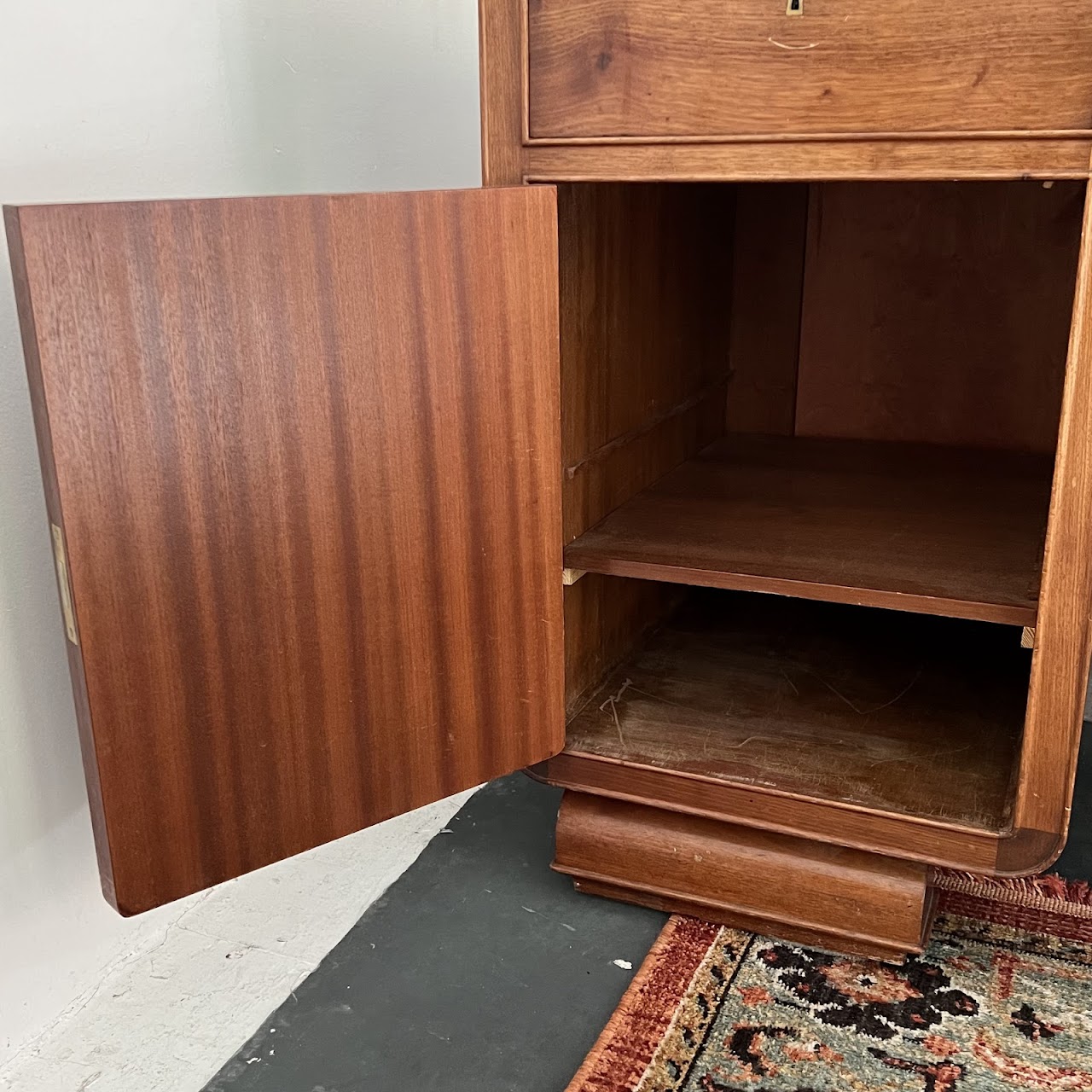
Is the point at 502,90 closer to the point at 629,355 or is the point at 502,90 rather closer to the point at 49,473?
the point at 629,355

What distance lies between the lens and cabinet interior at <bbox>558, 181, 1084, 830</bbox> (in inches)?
47.7

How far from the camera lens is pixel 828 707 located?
53.6 inches

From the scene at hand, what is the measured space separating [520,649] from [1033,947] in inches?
25.8

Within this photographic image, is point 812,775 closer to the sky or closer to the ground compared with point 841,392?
closer to the ground

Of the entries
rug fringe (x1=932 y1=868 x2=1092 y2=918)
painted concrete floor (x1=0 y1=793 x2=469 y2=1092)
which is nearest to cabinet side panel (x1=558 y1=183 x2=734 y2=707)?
painted concrete floor (x1=0 y1=793 x2=469 y2=1092)

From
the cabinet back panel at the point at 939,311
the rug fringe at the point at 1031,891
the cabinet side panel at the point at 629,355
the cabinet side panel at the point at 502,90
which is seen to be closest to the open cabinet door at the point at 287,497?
the cabinet side panel at the point at 502,90

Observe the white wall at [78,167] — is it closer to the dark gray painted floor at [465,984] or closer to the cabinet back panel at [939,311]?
the dark gray painted floor at [465,984]

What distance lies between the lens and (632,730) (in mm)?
1297

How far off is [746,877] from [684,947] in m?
0.10

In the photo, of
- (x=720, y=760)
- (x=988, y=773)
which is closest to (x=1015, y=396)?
(x=988, y=773)

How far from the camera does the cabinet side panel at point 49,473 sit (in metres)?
0.72

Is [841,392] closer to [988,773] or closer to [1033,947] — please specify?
[988,773]

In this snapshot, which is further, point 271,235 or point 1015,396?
point 1015,396

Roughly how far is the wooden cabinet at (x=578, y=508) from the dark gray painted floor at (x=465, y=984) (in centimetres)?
9
